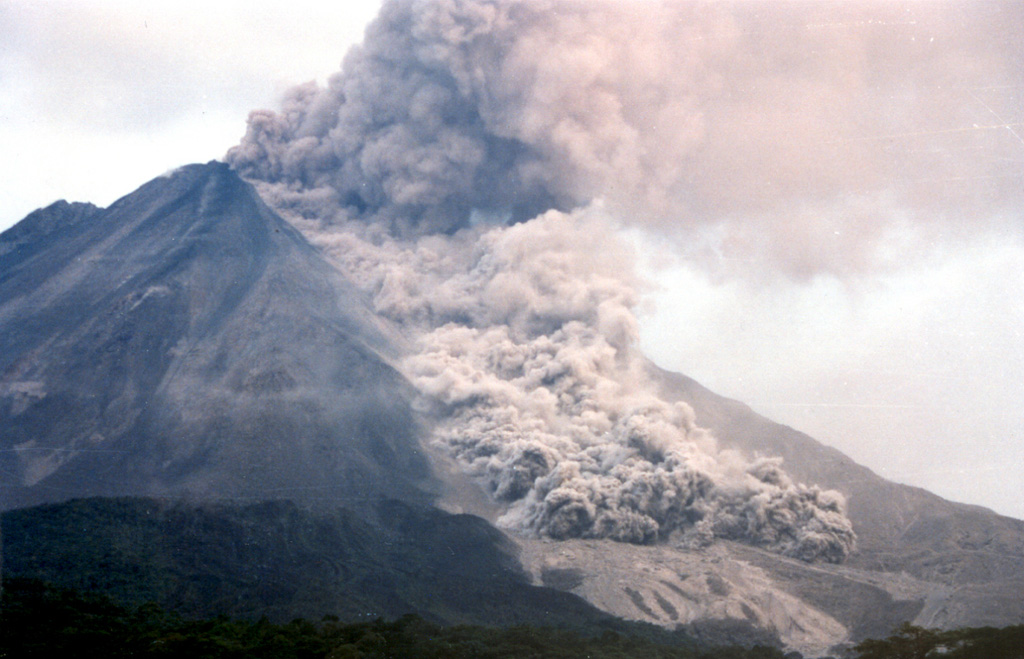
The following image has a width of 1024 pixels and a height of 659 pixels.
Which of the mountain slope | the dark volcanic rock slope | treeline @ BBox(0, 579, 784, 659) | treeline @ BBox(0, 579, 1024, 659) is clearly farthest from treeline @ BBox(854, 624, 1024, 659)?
the dark volcanic rock slope

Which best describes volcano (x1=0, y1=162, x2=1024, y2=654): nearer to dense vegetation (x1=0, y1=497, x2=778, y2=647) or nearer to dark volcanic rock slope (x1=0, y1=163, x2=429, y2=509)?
dark volcanic rock slope (x1=0, y1=163, x2=429, y2=509)

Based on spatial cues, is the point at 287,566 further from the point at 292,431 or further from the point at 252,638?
the point at 292,431

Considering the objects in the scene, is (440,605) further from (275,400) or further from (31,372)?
(31,372)

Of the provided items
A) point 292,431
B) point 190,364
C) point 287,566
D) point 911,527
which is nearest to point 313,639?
point 287,566

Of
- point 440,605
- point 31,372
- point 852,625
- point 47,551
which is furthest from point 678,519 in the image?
point 31,372

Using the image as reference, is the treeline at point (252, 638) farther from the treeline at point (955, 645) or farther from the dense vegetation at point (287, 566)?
the treeline at point (955, 645)

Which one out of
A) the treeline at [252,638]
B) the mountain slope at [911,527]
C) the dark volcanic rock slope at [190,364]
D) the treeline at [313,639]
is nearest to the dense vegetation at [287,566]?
the treeline at [313,639]
